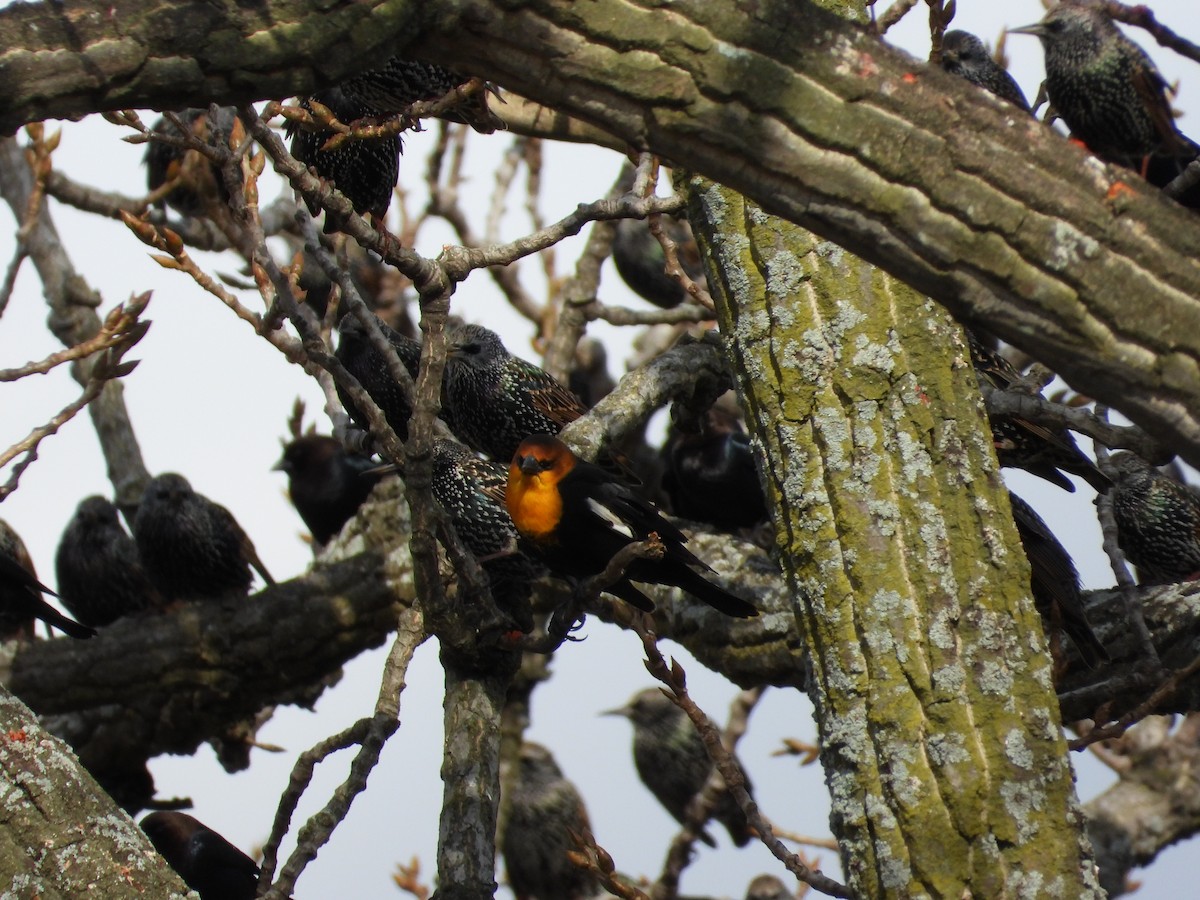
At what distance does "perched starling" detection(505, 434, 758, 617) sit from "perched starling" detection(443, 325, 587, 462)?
47.0 inches

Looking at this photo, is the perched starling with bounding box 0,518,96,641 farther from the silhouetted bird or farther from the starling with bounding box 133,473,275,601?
the silhouetted bird

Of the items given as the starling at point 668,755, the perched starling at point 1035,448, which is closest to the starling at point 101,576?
the starling at point 668,755

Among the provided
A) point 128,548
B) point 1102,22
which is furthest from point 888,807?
point 128,548

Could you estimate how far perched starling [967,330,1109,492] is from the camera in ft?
14.2

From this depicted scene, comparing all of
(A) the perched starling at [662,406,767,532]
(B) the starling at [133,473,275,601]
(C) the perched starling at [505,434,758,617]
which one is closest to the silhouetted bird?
(A) the perched starling at [662,406,767,532]

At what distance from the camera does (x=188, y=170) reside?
5863 millimetres

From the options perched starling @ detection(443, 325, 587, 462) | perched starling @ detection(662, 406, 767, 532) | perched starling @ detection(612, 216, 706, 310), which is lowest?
perched starling @ detection(443, 325, 587, 462)

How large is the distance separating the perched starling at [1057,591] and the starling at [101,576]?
429 cm

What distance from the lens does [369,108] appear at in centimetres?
454

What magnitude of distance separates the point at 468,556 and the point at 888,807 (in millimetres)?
1194

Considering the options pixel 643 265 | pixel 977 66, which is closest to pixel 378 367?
pixel 977 66

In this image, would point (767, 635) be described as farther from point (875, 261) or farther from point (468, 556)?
point (875, 261)

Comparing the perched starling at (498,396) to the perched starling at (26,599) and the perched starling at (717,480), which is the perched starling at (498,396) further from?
the perched starling at (26,599)

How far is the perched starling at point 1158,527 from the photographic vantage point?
5.23 meters
